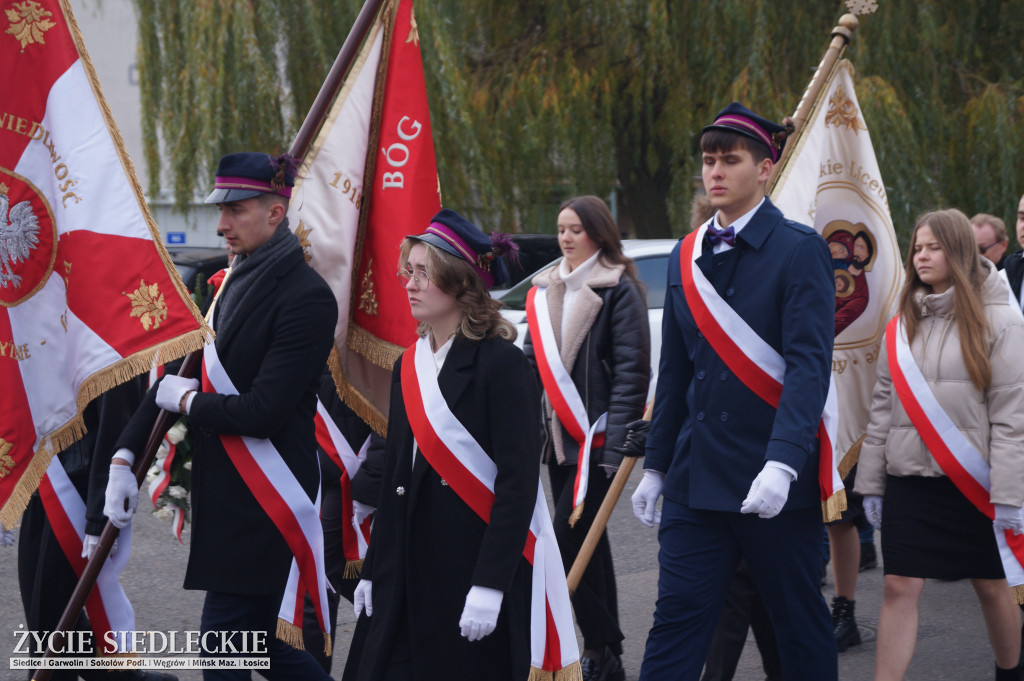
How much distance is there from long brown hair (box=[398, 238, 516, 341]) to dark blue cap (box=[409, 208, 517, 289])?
2cm

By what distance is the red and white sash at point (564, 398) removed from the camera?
16.1ft

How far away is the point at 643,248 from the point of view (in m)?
10.2

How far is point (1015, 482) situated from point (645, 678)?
5.18 feet

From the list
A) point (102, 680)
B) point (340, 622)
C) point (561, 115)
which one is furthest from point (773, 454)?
point (561, 115)

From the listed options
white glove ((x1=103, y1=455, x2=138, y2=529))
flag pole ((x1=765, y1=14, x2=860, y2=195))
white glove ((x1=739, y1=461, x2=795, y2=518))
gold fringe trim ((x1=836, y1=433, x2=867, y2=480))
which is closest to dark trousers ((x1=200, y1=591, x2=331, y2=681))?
white glove ((x1=103, y1=455, x2=138, y2=529))

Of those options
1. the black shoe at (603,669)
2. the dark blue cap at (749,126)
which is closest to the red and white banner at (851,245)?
the black shoe at (603,669)

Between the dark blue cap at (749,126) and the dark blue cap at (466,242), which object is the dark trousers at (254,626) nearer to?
the dark blue cap at (466,242)

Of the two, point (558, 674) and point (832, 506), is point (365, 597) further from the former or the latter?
point (832, 506)

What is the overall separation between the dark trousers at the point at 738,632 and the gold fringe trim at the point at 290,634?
5.17 feet

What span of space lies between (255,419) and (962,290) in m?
2.56

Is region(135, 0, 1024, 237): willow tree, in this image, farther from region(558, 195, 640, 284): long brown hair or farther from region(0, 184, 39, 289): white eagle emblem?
region(0, 184, 39, 289): white eagle emblem

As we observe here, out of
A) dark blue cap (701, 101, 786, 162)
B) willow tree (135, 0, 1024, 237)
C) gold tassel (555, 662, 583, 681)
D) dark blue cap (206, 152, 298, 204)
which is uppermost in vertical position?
willow tree (135, 0, 1024, 237)

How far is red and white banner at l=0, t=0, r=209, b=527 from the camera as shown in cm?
376

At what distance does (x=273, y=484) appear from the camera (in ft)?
12.1
